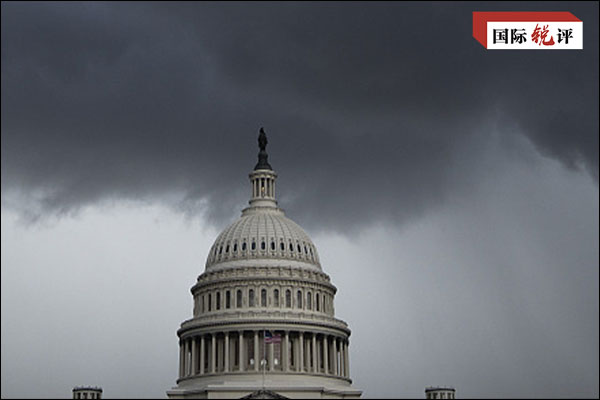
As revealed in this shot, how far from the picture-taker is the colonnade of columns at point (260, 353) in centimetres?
14150

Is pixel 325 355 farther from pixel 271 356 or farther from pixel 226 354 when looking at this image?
pixel 226 354

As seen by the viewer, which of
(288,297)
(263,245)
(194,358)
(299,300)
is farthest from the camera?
(263,245)

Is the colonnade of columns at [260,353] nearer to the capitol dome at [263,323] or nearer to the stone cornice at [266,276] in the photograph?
the capitol dome at [263,323]

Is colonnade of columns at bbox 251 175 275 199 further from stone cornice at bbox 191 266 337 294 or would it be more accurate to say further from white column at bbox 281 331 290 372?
white column at bbox 281 331 290 372

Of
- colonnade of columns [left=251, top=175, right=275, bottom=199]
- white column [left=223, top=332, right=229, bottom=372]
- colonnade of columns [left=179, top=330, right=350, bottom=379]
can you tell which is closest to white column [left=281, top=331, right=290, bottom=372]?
colonnade of columns [left=179, top=330, right=350, bottom=379]

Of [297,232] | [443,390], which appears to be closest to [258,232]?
[297,232]

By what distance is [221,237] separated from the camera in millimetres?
154500

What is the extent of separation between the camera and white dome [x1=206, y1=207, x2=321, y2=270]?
149 metres

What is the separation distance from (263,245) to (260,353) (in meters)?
15.4

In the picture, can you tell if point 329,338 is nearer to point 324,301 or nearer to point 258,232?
point 324,301

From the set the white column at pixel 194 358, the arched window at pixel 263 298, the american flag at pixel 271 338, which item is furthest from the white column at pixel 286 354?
the white column at pixel 194 358

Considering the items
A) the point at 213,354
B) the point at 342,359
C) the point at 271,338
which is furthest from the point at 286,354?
the point at 342,359

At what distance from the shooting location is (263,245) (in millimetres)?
150125

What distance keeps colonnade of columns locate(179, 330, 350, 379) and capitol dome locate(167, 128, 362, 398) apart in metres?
0.12
